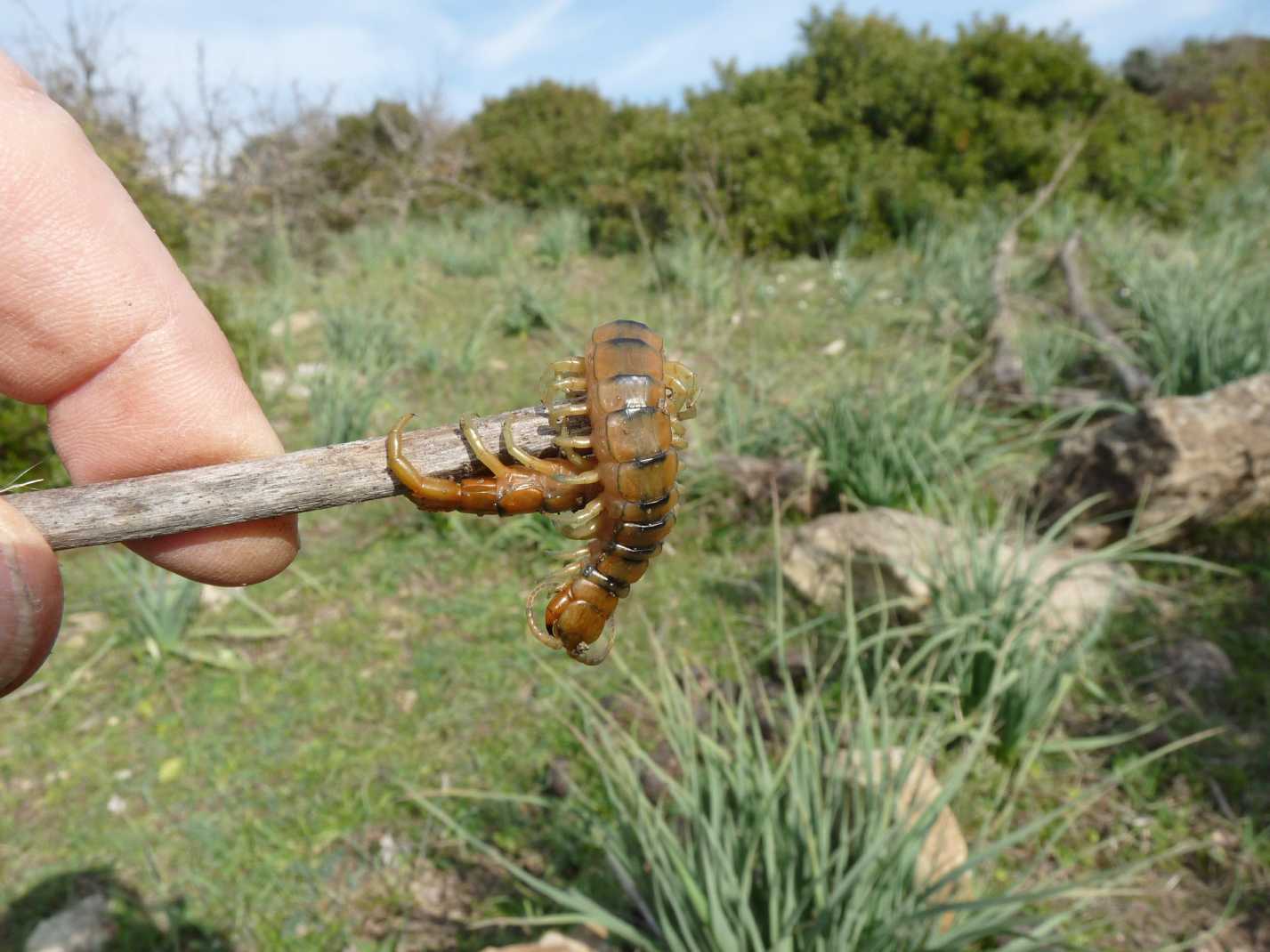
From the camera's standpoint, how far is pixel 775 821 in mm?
2449

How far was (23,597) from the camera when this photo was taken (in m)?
1.44

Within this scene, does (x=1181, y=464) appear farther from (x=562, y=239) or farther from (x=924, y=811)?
(x=562, y=239)

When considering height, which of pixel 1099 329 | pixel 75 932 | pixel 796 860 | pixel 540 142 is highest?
pixel 540 142

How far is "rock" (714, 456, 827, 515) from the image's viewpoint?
5.39 m

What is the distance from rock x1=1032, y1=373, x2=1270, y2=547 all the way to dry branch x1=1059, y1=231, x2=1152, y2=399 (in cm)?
115

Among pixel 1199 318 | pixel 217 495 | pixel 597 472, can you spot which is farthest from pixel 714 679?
pixel 1199 318

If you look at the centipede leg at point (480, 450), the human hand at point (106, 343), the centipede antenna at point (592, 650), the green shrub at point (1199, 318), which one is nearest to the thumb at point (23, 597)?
the human hand at point (106, 343)

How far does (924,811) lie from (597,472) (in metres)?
1.63

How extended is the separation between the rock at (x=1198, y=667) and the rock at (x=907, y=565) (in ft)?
1.28

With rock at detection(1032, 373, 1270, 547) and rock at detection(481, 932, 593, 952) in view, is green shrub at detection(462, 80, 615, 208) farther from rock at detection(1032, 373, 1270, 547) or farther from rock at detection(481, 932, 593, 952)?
rock at detection(481, 932, 593, 952)

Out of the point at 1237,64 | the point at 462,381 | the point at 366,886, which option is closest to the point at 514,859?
the point at 366,886

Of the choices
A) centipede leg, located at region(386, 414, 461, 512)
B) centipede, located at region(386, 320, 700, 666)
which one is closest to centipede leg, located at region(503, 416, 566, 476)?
centipede, located at region(386, 320, 700, 666)

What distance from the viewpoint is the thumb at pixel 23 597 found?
1.42m

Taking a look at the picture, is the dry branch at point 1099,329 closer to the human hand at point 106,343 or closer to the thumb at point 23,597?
the human hand at point 106,343
